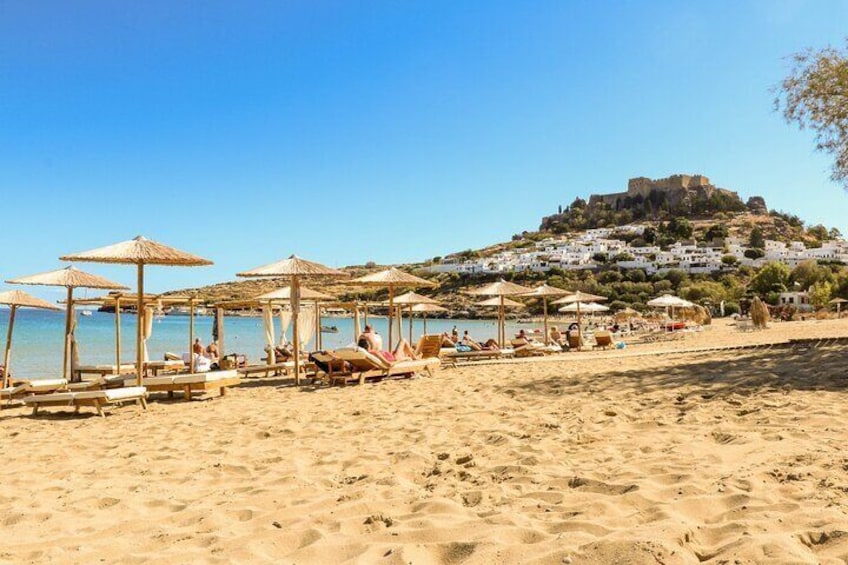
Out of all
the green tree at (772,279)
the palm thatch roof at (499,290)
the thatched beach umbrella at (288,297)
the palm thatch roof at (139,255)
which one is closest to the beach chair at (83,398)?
the palm thatch roof at (139,255)

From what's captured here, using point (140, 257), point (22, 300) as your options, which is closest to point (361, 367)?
point (140, 257)

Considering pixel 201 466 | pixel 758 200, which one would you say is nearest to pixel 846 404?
pixel 201 466

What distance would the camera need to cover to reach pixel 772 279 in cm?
5353

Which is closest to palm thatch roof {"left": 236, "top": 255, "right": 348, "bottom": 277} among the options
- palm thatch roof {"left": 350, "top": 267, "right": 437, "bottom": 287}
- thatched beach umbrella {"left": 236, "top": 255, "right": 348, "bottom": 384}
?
thatched beach umbrella {"left": 236, "top": 255, "right": 348, "bottom": 384}

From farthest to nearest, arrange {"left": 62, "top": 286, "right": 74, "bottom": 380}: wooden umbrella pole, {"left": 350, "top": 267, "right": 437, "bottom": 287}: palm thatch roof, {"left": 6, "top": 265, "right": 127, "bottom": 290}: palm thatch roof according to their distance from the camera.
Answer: {"left": 350, "top": 267, "right": 437, "bottom": 287}: palm thatch roof < {"left": 62, "top": 286, "right": 74, "bottom": 380}: wooden umbrella pole < {"left": 6, "top": 265, "right": 127, "bottom": 290}: palm thatch roof

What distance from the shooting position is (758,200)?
112 m

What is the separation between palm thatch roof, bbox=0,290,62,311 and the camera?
9.44m

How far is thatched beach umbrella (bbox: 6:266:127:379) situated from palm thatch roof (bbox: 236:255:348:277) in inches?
88.8

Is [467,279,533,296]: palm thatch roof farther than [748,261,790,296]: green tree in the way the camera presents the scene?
No

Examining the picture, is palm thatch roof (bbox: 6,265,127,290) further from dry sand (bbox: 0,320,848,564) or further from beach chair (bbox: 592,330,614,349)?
beach chair (bbox: 592,330,614,349)

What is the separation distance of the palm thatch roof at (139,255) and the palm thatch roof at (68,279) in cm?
192

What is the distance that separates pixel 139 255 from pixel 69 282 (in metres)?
2.52

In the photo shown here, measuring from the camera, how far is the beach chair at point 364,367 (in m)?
9.30

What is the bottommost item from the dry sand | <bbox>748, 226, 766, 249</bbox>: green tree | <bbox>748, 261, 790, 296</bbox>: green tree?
the dry sand
